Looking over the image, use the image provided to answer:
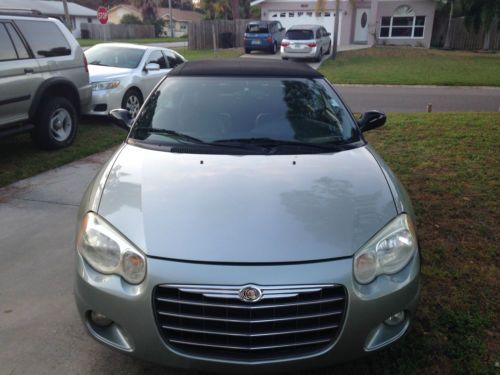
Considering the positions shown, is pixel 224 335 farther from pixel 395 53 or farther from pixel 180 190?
pixel 395 53

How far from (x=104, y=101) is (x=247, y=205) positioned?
21.5 feet

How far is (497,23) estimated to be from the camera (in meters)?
27.2

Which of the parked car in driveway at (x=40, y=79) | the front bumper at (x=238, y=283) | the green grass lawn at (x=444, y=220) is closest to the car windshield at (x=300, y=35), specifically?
the green grass lawn at (x=444, y=220)

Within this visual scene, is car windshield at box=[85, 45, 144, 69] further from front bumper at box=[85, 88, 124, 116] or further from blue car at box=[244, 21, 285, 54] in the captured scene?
blue car at box=[244, 21, 285, 54]

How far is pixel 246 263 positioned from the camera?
2.09 meters

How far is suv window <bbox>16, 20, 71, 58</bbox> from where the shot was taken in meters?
6.21

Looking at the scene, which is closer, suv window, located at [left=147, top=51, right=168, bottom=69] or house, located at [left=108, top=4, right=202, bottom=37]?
suv window, located at [left=147, top=51, right=168, bottom=69]

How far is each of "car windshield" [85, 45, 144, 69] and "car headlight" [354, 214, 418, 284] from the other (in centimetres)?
783

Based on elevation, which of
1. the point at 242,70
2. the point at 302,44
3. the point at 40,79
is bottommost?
the point at 302,44

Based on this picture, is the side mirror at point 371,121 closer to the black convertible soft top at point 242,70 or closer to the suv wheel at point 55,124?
the black convertible soft top at point 242,70

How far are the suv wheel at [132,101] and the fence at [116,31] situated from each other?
1557 inches

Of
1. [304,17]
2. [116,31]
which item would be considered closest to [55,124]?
[304,17]

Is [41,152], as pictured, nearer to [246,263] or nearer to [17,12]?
[17,12]

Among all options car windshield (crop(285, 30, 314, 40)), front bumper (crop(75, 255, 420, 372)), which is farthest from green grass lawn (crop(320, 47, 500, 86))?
front bumper (crop(75, 255, 420, 372))
